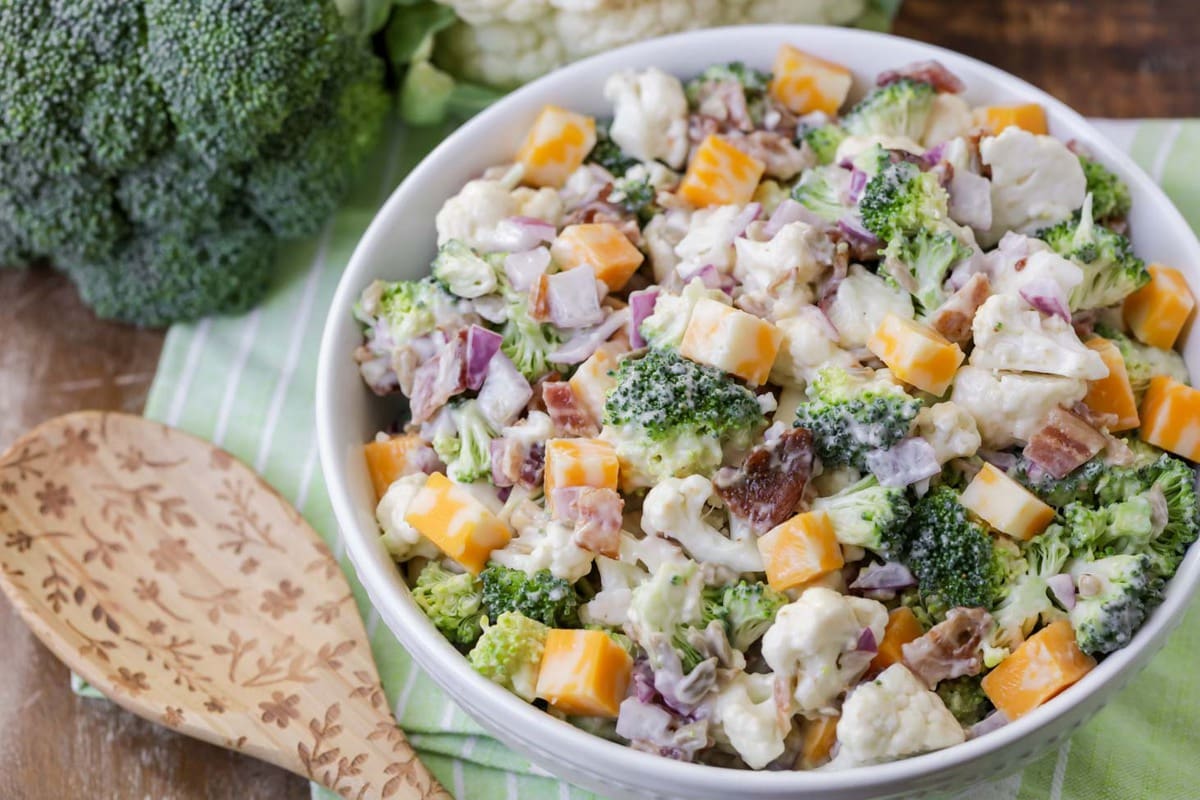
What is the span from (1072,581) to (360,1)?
82.6 inches

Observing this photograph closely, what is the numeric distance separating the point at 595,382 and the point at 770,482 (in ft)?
1.25

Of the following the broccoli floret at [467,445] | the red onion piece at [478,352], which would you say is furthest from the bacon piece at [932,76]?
the broccoli floret at [467,445]

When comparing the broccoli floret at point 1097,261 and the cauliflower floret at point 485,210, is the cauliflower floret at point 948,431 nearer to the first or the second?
the broccoli floret at point 1097,261

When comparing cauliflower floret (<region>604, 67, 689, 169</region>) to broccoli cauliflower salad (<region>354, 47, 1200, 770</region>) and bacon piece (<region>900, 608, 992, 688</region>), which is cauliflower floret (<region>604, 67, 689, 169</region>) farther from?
bacon piece (<region>900, 608, 992, 688</region>)

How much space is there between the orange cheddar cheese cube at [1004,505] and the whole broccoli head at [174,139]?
1745mm

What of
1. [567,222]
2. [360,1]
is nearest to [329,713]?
[567,222]

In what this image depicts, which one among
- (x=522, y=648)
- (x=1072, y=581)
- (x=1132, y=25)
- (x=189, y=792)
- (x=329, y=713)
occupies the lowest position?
(x=189, y=792)

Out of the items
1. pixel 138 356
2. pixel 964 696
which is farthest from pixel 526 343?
pixel 138 356

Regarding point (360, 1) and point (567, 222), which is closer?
point (567, 222)

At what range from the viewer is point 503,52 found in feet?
10.5

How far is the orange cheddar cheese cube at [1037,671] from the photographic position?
1967 millimetres

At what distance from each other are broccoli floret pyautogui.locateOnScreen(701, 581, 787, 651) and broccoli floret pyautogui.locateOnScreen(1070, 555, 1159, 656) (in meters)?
0.47

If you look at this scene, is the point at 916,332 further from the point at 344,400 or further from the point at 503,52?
the point at 503,52

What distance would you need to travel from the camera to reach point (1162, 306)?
7.67 feet
